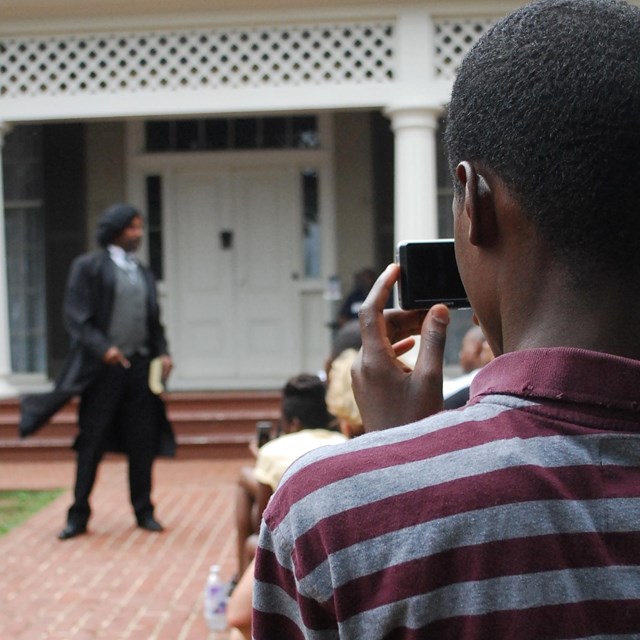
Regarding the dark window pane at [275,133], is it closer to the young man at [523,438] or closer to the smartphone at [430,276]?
the smartphone at [430,276]

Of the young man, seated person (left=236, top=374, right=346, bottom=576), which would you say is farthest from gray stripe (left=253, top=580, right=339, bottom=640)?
seated person (left=236, top=374, right=346, bottom=576)

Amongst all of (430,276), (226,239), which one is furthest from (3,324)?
(430,276)

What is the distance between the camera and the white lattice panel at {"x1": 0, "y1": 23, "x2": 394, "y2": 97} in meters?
8.09

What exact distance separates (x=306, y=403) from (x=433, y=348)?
11.6 feet

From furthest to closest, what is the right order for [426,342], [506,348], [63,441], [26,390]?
[26,390] < [63,441] < [426,342] < [506,348]

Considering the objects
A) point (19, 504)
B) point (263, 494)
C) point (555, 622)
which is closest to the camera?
point (555, 622)

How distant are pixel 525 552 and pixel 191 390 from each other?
32.4 feet

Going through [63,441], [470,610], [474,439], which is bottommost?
[63,441]

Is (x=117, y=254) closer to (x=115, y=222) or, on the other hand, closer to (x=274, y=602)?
(x=115, y=222)

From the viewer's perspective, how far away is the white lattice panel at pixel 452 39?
8047 mm

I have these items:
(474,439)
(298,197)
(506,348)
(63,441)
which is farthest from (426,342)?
(298,197)

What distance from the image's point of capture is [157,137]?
1064cm

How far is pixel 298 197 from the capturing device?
10492 millimetres

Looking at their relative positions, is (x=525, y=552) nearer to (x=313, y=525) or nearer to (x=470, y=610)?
(x=470, y=610)
